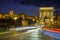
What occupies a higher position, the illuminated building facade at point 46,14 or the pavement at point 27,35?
the illuminated building facade at point 46,14

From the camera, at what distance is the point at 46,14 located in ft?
19.4

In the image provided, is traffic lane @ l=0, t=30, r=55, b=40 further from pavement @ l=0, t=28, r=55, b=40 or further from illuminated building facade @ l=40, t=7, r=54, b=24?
illuminated building facade @ l=40, t=7, r=54, b=24

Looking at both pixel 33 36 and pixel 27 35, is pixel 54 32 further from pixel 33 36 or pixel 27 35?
pixel 27 35

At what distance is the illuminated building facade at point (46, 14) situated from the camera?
5.80m

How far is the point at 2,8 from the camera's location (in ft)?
19.1

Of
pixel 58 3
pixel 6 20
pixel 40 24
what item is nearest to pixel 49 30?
pixel 40 24

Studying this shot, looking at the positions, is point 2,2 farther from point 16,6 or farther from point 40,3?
point 40,3

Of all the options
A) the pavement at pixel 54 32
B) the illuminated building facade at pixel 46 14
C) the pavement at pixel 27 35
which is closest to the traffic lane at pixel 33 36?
the pavement at pixel 27 35

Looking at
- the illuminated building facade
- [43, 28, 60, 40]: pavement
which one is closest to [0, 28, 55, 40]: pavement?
[43, 28, 60, 40]: pavement

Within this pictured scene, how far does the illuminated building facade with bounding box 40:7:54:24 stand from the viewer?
580 centimetres

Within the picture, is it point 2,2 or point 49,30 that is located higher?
point 2,2

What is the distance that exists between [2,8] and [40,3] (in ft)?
2.94

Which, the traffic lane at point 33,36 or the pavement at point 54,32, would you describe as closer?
the traffic lane at point 33,36

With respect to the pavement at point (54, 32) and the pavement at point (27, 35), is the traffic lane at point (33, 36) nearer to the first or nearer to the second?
the pavement at point (27, 35)
